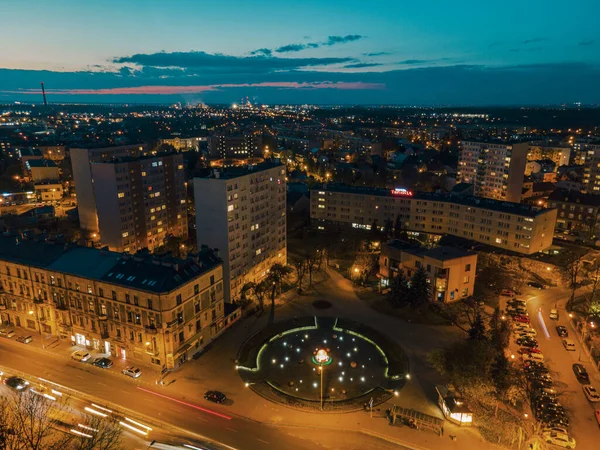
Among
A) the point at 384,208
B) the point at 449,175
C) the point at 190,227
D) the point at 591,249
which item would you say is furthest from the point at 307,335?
the point at 449,175

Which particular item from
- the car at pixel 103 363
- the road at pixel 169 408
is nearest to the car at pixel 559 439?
the road at pixel 169 408

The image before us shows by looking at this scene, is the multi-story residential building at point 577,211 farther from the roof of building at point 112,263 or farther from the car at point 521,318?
the roof of building at point 112,263

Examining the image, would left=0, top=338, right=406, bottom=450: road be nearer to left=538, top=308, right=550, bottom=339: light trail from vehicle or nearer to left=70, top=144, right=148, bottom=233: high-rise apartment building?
left=538, top=308, right=550, bottom=339: light trail from vehicle

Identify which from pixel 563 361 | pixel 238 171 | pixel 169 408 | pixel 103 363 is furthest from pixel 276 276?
pixel 563 361

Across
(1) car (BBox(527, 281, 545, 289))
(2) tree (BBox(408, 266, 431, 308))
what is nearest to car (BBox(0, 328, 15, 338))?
(2) tree (BBox(408, 266, 431, 308))

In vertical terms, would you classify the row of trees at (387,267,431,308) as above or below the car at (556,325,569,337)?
above

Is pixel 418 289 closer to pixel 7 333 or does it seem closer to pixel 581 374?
pixel 581 374
